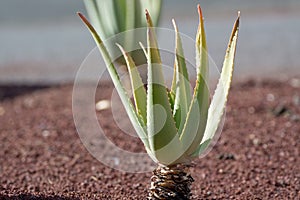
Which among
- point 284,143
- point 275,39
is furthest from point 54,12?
point 284,143

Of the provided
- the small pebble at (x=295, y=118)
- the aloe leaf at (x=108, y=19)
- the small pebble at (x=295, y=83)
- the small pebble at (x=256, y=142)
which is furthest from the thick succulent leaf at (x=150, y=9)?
the small pebble at (x=295, y=83)

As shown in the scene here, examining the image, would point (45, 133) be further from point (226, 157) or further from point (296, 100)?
point (296, 100)

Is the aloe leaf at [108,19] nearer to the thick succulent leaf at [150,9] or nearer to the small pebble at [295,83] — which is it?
the thick succulent leaf at [150,9]

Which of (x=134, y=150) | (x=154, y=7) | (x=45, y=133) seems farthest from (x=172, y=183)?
(x=45, y=133)

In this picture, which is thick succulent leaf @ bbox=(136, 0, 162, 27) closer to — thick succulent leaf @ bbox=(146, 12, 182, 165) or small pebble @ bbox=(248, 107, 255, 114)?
thick succulent leaf @ bbox=(146, 12, 182, 165)

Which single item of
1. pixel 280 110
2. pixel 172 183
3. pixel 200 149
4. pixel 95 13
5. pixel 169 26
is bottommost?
pixel 169 26

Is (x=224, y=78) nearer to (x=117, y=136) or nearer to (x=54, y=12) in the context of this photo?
(x=117, y=136)
